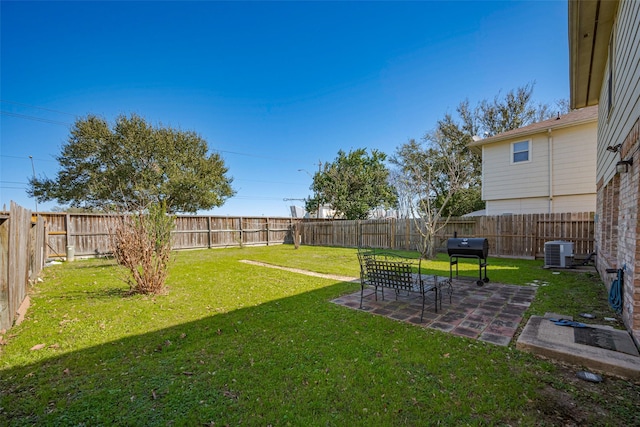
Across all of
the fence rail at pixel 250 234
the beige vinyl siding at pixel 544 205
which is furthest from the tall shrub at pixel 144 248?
the beige vinyl siding at pixel 544 205

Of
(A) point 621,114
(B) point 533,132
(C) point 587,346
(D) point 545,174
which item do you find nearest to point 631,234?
(C) point 587,346

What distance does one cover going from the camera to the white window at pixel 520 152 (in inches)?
434

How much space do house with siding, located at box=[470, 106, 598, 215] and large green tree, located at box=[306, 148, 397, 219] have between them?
909 cm

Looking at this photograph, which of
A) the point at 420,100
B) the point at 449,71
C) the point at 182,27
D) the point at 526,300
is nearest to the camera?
the point at 526,300

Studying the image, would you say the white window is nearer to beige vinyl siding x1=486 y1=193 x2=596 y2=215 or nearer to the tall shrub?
beige vinyl siding x1=486 y1=193 x2=596 y2=215

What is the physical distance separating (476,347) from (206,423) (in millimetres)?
2699

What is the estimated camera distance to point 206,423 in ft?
6.10

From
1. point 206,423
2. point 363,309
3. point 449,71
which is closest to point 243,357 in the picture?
point 206,423

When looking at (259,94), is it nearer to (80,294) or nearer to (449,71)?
(449,71)

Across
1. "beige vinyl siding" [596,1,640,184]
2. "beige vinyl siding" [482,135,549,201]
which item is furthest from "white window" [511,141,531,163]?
"beige vinyl siding" [596,1,640,184]

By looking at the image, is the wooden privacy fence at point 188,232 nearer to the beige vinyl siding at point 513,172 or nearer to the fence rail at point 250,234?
the fence rail at point 250,234

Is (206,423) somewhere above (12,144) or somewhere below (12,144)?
below

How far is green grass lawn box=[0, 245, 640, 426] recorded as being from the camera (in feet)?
6.31

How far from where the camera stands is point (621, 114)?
379 cm
